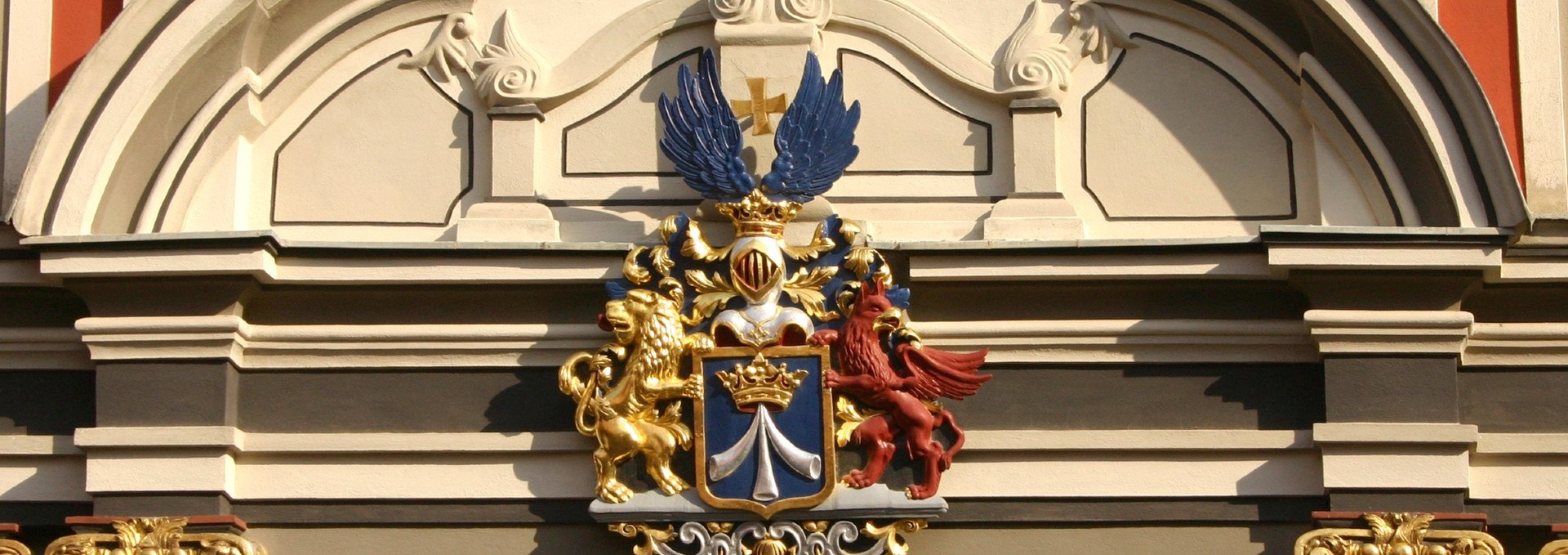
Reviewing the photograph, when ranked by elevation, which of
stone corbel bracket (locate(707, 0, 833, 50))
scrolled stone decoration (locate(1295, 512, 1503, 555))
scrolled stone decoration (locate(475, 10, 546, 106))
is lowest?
scrolled stone decoration (locate(1295, 512, 1503, 555))

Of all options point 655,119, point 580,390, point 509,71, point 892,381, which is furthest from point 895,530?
point 509,71

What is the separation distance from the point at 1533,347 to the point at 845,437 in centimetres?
232

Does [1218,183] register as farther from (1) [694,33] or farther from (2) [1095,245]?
(1) [694,33]

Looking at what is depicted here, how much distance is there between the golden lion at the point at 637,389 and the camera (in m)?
8.20

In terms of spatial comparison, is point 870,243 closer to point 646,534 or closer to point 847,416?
point 847,416

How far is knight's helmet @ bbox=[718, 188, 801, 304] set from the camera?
8297 millimetres

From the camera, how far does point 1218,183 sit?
865cm

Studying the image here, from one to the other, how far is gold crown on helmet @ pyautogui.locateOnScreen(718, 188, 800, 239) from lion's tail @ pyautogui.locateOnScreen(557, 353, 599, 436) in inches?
27.5

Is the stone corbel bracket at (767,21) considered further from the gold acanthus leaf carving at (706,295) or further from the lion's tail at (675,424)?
the lion's tail at (675,424)

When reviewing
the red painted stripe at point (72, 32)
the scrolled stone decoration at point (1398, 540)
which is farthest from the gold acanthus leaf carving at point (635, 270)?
the scrolled stone decoration at point (1398, 540)

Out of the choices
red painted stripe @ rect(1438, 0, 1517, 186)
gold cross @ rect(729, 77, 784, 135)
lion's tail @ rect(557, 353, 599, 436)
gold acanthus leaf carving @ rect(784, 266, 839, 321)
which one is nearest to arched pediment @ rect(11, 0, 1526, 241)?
gold cross @ rect(729, 77, 784, 135)

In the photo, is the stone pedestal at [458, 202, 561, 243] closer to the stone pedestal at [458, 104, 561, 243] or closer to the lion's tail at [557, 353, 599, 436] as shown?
the stone pedestal at [458, 104, 561, 243]

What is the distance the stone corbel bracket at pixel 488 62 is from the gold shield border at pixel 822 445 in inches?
47.0

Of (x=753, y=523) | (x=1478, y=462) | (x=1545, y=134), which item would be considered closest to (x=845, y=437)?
(x=753, y=523)
